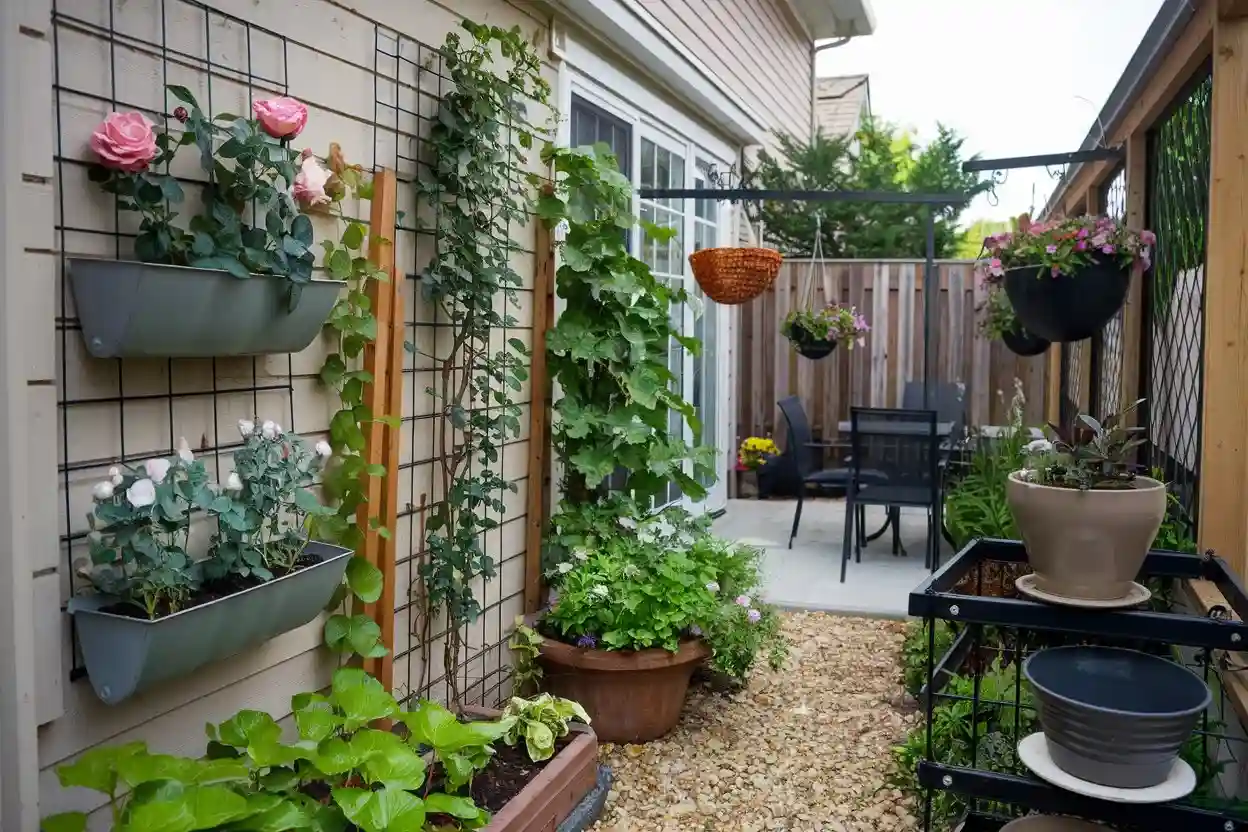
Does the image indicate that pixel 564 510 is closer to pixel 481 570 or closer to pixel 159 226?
pixel 481 570

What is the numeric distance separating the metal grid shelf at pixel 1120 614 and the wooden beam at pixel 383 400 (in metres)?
1.28

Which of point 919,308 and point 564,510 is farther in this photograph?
point 919,308

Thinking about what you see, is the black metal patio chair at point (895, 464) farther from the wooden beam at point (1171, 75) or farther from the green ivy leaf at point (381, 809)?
the green ivy leaf at point (381, 809)

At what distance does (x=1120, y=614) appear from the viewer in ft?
6.47

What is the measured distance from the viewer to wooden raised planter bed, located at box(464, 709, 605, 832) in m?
2.29

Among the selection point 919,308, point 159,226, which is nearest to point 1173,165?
point 159,226

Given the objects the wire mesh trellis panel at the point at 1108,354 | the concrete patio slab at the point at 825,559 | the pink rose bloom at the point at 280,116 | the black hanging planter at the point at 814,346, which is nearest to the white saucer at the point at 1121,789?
the pink rose bloom at the point at 280,116

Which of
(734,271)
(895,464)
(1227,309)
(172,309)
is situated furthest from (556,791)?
(895,464)

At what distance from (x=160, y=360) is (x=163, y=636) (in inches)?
21.6

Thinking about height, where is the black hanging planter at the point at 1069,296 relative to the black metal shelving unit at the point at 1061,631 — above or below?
above

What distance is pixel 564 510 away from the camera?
359 centimetres

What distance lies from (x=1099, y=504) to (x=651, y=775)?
1642mm

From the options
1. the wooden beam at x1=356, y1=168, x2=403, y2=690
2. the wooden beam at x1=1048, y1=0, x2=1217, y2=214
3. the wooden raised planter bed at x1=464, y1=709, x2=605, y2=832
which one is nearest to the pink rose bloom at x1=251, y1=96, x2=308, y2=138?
the wooden beam at x1=356, y1=168, x2=403, y2=690

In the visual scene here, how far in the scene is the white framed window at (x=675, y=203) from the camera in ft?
13.7
